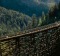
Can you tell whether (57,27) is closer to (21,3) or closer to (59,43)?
(59,43)

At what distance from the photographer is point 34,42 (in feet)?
18.6

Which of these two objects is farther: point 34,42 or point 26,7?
point 26,7

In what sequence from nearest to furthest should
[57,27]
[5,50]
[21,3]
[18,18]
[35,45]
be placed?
[5,50] < [35,45] < [57,27] < [18,18] < [21,3]

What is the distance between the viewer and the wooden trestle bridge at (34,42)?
5047mm

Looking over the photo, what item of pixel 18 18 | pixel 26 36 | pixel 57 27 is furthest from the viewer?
pixel 18 18

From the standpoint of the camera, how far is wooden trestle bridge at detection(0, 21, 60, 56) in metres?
5.05

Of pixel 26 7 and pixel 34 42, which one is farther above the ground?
pixel 34 42

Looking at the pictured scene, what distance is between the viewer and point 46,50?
19.7 ft

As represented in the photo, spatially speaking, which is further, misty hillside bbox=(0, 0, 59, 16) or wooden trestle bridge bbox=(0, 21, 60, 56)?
misty hillside bbox=(0, 0, 59, 16)

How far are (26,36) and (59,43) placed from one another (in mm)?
1337

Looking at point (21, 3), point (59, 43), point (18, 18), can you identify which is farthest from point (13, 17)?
point (59, 43)

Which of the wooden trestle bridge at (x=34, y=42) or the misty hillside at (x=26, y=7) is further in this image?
the misty hillside at (x=26, y=7)

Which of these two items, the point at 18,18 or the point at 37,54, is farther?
the point at 18,18

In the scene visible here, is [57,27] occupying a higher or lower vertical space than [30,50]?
higher
